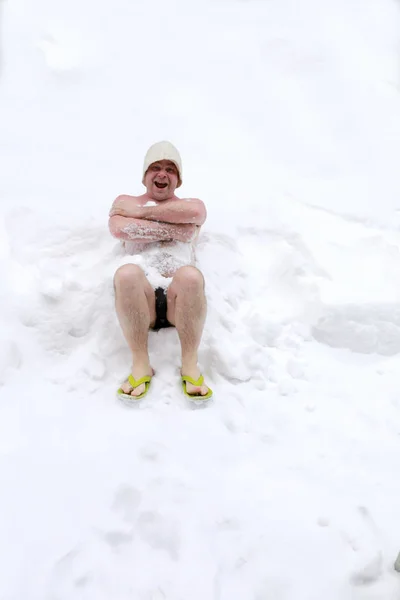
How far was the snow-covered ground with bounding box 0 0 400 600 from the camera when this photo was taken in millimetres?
1565

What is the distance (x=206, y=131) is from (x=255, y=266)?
1629 millimetres

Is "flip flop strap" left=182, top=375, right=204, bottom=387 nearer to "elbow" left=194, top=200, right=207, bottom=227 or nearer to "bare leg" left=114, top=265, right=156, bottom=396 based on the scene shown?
"bare leg" left=114, top=265, right=156, bottom=396

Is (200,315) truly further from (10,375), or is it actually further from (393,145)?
(393,145)

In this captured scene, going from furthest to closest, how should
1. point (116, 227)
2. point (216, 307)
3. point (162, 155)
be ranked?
point (216, 307) < point (162, 155) < point (116, 227)

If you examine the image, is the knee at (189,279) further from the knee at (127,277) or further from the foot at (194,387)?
the foot at (194,387)

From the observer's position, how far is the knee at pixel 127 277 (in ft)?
7.33

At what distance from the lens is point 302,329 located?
2.65 meters

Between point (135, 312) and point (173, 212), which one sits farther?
point (173, 212)

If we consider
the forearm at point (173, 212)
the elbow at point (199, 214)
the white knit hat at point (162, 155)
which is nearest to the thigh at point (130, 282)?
the forearm at point (173, 212)

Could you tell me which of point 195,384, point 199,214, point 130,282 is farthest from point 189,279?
point 195,384

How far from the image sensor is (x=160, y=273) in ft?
8.02

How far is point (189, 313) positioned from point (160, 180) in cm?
73

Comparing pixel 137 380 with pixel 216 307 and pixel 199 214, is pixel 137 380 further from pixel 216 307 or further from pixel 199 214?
pixel 199 214

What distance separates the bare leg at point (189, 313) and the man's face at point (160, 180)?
1.55ft
